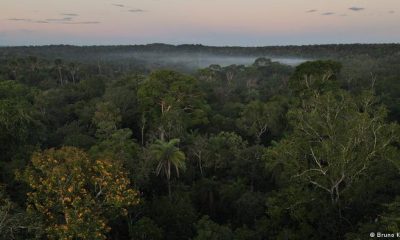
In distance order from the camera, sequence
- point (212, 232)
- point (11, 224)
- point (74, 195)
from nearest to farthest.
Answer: point (11, 224) < point (74, 195) < point (212, 232)

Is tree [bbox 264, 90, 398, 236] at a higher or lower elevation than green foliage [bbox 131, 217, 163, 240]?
higher

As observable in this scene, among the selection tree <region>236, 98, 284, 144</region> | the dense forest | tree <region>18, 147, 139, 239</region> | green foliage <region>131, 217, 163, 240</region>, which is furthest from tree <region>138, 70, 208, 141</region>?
tree <region>18, 147, 139, 239</region>

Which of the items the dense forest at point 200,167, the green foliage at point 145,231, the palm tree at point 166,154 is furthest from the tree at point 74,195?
the palm tree at point 166,154

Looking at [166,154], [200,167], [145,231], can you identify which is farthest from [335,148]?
[200,167]

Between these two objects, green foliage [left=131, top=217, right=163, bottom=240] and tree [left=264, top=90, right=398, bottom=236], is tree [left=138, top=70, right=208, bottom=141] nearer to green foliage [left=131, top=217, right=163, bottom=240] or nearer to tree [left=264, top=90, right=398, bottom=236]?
green foliage [left=131, top=217, right=163, bottom=240]

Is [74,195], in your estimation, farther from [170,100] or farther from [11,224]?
[170,100]

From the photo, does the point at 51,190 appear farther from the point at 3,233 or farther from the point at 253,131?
the point at 253,131

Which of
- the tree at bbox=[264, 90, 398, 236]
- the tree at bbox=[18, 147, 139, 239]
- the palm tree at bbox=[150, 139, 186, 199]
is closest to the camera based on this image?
the tree at bbox=[18, 147, 139, 239]
